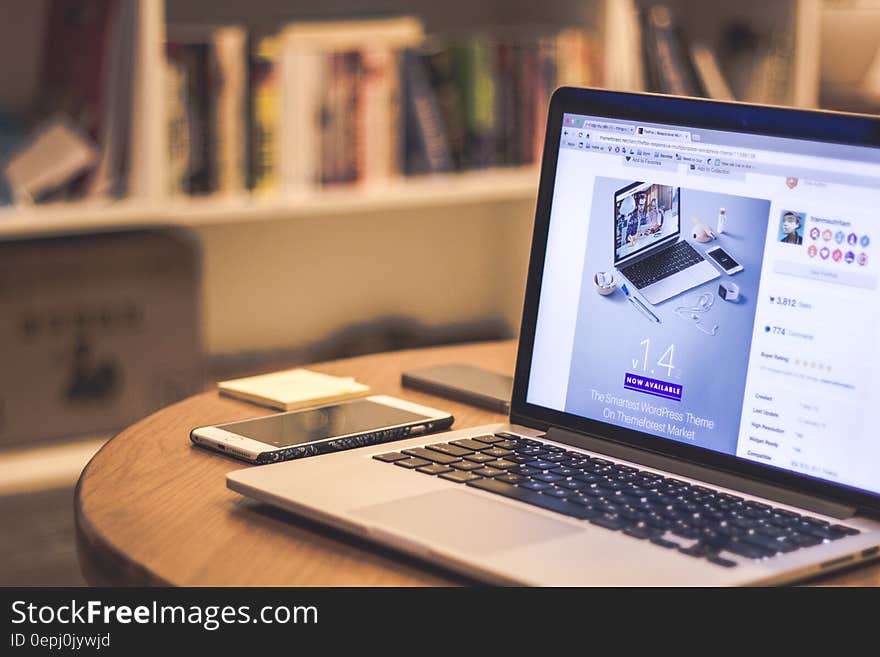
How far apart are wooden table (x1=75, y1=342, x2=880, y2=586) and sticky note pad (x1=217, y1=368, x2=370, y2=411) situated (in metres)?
0.10

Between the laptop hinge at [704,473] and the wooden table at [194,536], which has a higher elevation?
the laptop hinge at [704,473]

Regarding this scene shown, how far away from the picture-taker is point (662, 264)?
917 mm

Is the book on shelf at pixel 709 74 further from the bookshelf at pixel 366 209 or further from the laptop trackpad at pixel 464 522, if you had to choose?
the laptop trackpad at pixel 464 522

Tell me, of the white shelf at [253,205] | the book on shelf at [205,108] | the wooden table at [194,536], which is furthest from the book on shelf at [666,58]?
the wooden table at [194,536]

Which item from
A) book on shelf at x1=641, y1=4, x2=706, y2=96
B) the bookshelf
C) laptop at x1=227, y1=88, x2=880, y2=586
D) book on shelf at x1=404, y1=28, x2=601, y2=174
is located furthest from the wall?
laptop at x1=227, y1=88, x2=880, y2=586

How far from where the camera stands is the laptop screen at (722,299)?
0.82 metres

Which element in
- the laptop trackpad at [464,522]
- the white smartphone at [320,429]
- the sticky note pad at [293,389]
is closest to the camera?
the laptop trackpad at [464,522]

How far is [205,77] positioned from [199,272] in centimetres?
33

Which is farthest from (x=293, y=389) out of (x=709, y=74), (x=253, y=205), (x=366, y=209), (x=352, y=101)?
(x=709, y=74)

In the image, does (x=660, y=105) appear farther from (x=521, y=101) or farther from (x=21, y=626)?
(x=521, y=101)

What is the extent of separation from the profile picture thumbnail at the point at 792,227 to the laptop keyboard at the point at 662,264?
0.21ft

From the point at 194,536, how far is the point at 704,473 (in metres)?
0.36

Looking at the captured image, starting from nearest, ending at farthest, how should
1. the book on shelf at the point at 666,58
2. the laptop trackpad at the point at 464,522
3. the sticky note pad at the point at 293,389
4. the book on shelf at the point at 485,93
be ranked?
the laptop trackpad at the point at 464,522, the sticky note pad at the point at 293,389, the book on shelf at the point at 485,93, the book on shelf at the point at 666,58

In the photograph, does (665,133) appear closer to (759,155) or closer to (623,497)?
(759,155)
